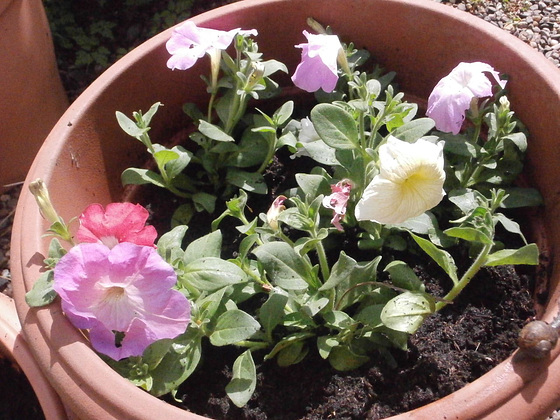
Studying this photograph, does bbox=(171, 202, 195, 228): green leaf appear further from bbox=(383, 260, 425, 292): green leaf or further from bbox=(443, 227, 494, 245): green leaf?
bbox=(443, 227, 494, 245): green leaf

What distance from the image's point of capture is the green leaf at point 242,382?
0.90m

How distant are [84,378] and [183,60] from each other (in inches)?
22.2

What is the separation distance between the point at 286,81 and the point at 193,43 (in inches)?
12.2

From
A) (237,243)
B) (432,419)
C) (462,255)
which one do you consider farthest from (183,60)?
(432,419)

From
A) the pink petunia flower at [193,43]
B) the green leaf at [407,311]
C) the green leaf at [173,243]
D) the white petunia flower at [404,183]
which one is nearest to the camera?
the white petunia flower at [404,183]

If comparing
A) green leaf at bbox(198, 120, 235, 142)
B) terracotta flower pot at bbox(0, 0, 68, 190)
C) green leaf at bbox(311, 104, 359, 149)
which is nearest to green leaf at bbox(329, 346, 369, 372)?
green leaf at bbox(311, 104, 359, 149)

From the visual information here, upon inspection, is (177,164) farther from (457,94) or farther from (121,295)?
(457,94)

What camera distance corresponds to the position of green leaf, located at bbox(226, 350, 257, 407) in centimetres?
90

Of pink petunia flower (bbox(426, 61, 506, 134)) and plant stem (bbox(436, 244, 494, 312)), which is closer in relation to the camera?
plant stem (bbox(436, 244, 494, 312))

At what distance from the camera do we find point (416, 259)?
1113 millimetres

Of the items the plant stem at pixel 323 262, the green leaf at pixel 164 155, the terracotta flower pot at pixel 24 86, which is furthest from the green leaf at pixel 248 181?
the terracotta flower pot at pixel 24 86

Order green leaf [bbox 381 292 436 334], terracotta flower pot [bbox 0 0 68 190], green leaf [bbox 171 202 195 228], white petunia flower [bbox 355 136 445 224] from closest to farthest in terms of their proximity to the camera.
Answer: 1. white petunia flower [bbox 355 136 445 224]
2. green leaf [bbox 381 292 436 334]
3. green leaf [bbox 171 202 195 228]
4. terracotta flower pot [bbox 0 0 68 190]

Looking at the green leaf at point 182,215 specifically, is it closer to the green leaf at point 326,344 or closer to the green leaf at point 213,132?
the green leaf at point 213,132

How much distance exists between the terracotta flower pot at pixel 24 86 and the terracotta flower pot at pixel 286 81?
0.47 m
